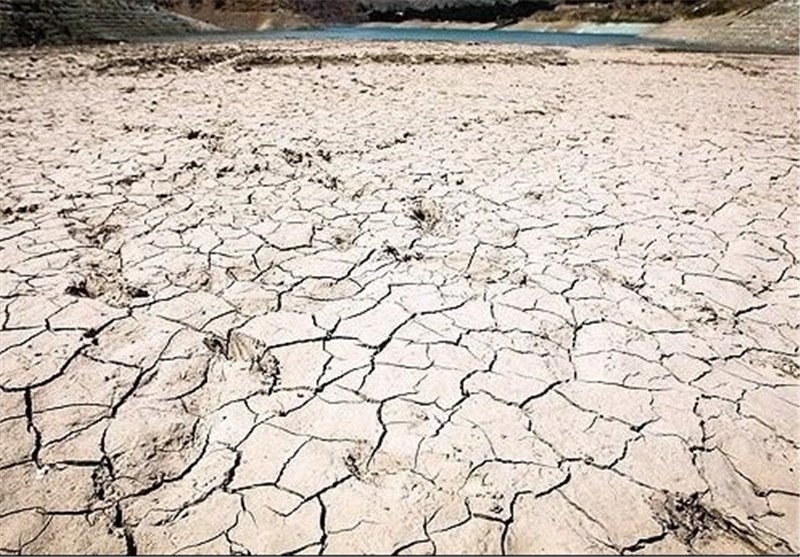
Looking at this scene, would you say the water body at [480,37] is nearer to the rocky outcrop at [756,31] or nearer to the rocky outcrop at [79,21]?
the rocky outcrop at [756,31]

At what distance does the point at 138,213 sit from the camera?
12.4 feet

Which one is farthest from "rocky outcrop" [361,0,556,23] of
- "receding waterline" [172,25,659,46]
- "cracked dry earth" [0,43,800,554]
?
"cracked dry earth" [0,43,800,554]

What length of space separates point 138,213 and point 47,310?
1287 mm

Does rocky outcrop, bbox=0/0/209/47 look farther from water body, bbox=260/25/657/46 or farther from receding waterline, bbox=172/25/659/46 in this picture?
water body, bbox=260/25/657/46

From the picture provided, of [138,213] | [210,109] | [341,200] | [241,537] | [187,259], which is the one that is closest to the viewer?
[241,537]

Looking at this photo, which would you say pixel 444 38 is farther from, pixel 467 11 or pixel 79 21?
pixel 467 11

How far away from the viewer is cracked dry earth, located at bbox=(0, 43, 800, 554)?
168 cm

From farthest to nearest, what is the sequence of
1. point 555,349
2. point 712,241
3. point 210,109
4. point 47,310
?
point 210,109
point 712,241
point 47,310
point 555,349

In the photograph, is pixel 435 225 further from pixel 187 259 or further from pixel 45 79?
pixel 45 79

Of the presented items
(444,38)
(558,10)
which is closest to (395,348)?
(444,38)

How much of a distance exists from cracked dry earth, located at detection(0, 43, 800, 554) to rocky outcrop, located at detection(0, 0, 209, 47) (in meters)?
17.3

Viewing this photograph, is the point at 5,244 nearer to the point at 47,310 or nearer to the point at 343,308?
the point at 47,310

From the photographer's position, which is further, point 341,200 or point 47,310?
point 341,200

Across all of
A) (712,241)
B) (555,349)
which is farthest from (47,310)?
(712,241)
